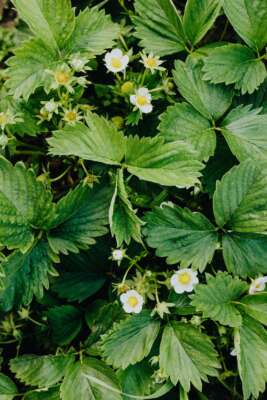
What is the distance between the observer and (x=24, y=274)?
1.78 meters

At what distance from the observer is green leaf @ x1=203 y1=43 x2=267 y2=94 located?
5.99 ft

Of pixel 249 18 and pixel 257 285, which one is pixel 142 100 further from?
pixel 257 285

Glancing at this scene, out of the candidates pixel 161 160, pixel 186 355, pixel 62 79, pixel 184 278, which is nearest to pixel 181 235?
pixel 184 278

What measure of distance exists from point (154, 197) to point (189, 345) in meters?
0.47

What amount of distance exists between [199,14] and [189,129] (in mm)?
372

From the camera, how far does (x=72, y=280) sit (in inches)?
76.0

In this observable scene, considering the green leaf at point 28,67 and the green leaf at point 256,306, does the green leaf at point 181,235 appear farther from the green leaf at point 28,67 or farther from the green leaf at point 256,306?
the green leaf at point 28,67

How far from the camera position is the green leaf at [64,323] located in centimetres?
191

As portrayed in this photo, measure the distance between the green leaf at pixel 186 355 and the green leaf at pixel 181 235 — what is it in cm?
20

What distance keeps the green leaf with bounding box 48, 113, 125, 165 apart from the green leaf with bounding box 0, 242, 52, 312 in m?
0.33

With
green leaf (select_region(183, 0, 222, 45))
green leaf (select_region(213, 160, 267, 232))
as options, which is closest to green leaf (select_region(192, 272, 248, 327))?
green leaf (select_region(213, 160, 267, 232))

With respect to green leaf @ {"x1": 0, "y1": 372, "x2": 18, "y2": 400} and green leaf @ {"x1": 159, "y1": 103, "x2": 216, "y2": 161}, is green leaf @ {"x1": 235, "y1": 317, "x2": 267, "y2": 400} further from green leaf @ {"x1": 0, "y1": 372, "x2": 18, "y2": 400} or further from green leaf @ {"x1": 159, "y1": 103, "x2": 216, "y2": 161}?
green leaf @ {"x1": 0, "y1": 372, "x2": 18, "y2": 400}

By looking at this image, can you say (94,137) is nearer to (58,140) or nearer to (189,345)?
(58,140)

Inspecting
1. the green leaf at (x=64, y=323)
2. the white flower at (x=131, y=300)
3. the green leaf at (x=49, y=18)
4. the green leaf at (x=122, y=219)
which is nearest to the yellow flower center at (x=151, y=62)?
the green leaf at (x=49, y=18)
